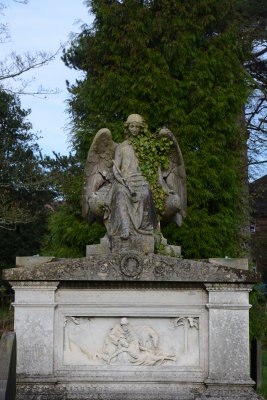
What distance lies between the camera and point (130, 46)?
47.0 ft

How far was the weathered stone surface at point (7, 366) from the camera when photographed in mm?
5504

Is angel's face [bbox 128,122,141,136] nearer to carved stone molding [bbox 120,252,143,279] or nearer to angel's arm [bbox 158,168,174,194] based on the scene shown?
angel's arm [bbox 158,168,174,194]

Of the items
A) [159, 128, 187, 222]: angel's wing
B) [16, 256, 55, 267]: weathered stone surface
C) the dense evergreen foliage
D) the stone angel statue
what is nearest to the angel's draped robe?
the stone angel statue

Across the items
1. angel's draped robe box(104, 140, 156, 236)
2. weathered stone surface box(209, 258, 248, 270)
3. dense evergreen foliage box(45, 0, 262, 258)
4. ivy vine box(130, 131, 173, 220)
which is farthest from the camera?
dense evergreen foliage box(45, 0, 262, 258)

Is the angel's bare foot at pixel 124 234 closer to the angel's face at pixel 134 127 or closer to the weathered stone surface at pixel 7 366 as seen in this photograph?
the angel's face at pixel 134 127

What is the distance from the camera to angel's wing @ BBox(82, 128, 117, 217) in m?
7.97

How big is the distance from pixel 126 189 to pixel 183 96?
7291 millimetres

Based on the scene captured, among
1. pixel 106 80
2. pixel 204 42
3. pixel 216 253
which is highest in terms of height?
pixel 204 42

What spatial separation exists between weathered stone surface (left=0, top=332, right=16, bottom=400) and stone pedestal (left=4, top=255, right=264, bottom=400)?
93 cm

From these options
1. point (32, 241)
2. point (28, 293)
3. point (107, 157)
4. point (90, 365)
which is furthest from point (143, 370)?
point (32, 241)

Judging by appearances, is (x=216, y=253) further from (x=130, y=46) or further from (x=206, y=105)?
(x=130, y=46)

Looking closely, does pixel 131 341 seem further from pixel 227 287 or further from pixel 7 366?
pixel 7 366

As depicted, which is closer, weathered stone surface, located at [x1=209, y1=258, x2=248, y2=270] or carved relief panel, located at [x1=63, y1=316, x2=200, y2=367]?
carved relief panel, located at [x1=63, y1=316, x2=200, y2=367]

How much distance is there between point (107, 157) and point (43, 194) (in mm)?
21753
